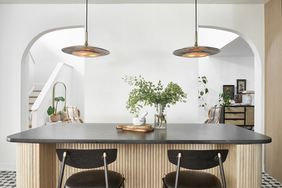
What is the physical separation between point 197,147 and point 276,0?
8.74ft

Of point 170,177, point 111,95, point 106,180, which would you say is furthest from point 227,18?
point 106,180

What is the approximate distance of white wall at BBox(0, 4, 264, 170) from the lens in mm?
4141

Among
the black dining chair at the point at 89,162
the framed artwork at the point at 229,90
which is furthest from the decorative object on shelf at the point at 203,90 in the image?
the black dining chair at the point at 89,162

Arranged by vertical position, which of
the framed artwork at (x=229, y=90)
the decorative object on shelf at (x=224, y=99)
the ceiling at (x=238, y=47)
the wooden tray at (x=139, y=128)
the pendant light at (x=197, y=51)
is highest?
the ceiling at (x=238, y=47)

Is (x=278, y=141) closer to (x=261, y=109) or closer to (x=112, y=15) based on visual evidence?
(x=261, y=109)

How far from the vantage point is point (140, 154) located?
2541mm

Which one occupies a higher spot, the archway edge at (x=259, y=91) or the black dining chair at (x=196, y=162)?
the archway edge at (x=259, y=91)

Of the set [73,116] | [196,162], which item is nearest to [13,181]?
[196,162]

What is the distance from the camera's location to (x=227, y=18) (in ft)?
13.5

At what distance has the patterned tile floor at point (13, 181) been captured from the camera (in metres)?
3.46

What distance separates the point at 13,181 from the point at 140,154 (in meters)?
2.24

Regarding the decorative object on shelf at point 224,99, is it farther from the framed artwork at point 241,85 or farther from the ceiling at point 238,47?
the ceiling at point 238,47

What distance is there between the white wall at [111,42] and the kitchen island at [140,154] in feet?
5.44

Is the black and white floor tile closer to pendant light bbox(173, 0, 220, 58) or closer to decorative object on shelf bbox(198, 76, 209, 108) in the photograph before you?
pendant light bbox(173, 0, 220, 58)
